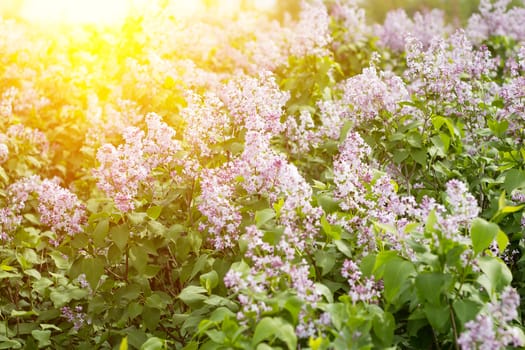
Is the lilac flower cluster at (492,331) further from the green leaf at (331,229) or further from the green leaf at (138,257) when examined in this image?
the green leaf at (138,257)

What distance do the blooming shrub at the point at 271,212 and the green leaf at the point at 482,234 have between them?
10mm

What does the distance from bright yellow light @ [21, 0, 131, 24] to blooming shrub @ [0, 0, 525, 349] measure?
172 cm

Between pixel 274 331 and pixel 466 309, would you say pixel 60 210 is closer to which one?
pixel 274 331

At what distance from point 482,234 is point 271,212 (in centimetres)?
123

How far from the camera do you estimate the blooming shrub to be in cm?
336

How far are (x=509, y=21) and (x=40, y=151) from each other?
289 inches

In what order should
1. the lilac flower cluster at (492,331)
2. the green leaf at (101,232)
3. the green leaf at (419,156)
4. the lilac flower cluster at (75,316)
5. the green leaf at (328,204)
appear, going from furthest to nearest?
the green leaf at (419,156) → the lilac flower cluster at (75,316) → the green leaf at (101,232) → the green leaf at (328,204) → the lilac flower cluster at (492,331)

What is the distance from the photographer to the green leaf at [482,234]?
3.22 metres

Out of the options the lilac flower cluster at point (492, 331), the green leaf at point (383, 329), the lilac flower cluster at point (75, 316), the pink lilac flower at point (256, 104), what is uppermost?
the pink lilac flower at point (256, 104)

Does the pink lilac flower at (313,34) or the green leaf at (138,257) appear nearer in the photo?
the green leaf at (138,257)

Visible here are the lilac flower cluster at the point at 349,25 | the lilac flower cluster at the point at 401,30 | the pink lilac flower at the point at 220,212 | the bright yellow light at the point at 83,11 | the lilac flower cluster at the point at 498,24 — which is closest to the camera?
the pink lilac flower at the point at 220,212

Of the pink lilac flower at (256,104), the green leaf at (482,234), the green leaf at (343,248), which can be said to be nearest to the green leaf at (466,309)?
the green leaf at (482,234)

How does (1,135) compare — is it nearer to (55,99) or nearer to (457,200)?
(55,99)

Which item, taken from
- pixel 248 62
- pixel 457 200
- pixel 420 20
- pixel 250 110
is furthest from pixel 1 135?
pixel 420 20
